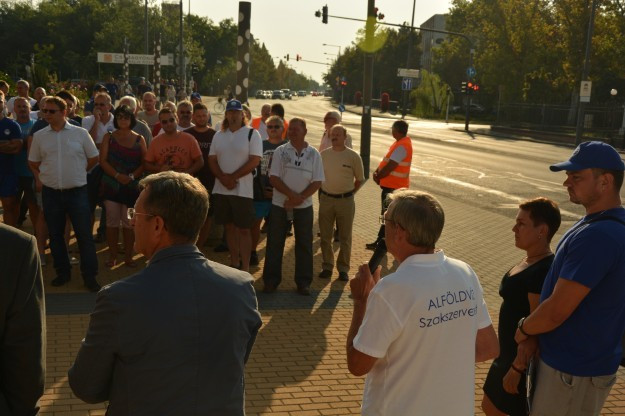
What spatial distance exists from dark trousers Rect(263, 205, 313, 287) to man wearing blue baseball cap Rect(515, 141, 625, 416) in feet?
15.1

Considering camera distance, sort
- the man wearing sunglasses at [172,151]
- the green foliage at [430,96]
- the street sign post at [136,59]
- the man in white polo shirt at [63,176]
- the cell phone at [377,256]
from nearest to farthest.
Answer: the cell phone at [377,256] < the man in white polo shirt at [63,176] < the man wearing sunglasses at [172,151] < the street sign post at [136,59] < the green foliage at [430,96]

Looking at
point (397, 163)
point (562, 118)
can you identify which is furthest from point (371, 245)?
point (562, 118)

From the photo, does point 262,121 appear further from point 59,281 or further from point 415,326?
point 415,326

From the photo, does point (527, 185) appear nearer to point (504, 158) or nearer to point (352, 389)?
point (504, 158)

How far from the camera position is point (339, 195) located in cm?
884

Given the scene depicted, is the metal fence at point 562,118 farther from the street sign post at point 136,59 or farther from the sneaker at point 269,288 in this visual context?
the sneaker at point 269,288

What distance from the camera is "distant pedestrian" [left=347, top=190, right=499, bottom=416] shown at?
2.79 meters

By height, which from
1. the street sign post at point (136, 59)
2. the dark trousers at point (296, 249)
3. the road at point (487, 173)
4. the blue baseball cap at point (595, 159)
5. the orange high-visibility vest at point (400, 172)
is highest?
the street sign post at point (136, 59)

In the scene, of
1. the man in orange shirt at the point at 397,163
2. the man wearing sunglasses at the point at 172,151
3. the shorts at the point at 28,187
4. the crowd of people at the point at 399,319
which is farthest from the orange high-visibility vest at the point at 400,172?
the crowd of people at the point at 399,319

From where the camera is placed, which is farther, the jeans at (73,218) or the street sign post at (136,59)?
the street sign post at (136,59)

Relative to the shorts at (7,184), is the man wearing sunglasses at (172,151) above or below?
above

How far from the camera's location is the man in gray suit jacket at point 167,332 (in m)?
2.45

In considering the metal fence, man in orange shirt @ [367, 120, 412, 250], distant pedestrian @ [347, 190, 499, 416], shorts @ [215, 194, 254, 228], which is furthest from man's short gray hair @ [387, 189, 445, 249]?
the metal fence

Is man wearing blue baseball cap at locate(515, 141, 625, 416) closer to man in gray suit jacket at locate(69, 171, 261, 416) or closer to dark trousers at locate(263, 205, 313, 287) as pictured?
man in gray suit jacket at locate(69, 171, 261, 416)
